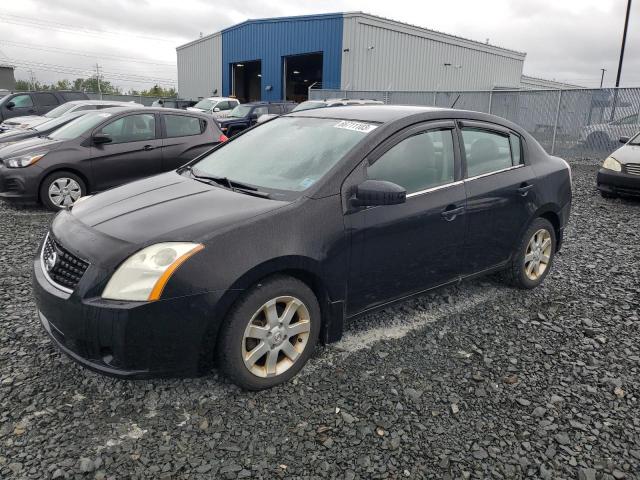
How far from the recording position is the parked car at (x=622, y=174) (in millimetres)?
8477

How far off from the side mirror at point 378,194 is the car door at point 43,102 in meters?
18.0

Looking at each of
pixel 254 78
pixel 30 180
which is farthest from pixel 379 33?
pixel 30 180

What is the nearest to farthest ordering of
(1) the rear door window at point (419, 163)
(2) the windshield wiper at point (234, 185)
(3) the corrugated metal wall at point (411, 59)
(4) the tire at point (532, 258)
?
1. (2) the windshield wiper at point (234, 185)
2. (1) the rear door window at point (419, 163)
3. (4) the tire at point (532, 258)
4. (3) the corrugated metal wall at point (411, 59)

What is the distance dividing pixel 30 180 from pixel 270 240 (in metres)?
5.73

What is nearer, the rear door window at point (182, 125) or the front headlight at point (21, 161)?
the front headlight at point (21, 161)

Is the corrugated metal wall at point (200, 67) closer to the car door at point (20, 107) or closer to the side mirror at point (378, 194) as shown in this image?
the car door at point (20, 107)

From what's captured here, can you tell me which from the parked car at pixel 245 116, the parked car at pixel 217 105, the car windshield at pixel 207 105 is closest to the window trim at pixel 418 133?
the parked car at pixel 245 116

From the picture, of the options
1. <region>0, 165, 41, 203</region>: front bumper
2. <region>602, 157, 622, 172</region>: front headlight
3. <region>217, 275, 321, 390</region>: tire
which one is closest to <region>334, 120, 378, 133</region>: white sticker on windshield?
<region>217, 275, 321, 390</region>: tire

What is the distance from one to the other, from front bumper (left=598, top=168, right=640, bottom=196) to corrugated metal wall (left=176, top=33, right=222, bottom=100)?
30291mm

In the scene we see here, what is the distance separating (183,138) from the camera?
799 centimetres

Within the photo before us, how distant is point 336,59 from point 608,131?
15500 mm

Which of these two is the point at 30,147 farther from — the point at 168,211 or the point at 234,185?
the point at 168,211

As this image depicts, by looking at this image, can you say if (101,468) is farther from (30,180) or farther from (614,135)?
(614,135)

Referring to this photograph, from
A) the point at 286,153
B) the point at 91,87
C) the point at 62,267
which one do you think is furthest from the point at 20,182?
the point at 91,87
